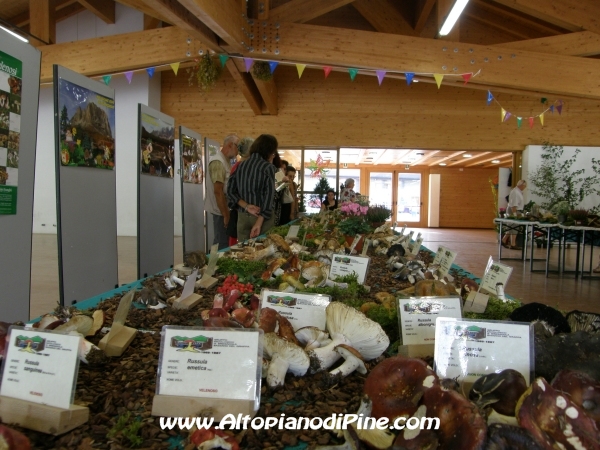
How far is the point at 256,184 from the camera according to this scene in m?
3.73

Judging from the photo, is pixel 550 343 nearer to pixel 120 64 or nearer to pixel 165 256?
pixel 165 256

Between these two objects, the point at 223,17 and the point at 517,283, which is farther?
the point at 517,283

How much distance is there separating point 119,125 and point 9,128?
380 inches

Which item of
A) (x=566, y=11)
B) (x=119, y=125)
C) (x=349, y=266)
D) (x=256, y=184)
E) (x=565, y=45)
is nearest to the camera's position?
(x=349, y=266)

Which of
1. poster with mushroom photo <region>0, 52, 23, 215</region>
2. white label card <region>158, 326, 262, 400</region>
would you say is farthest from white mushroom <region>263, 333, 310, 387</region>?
poster with mushroom photo <region>0, 52, 23, 215</region>

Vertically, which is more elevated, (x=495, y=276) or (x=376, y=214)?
(x=376, y=214)

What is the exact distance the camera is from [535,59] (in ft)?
23.9

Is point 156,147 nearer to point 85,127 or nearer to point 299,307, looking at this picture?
point 85,127

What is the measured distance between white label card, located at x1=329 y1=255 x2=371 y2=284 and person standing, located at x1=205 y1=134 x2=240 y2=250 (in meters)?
3.11

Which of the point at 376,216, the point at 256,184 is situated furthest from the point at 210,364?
the point at 376,216

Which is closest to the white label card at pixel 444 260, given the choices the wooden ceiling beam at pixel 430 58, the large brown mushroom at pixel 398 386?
the large brown mushroom at pixel 398 386

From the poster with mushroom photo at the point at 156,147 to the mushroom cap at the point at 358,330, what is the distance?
3.34 metres

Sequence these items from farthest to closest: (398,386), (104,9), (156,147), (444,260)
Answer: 1. (104,9)
2. (156,147)
3. (444,260)
4. (398,386)

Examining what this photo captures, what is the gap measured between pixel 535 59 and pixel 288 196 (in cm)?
462
